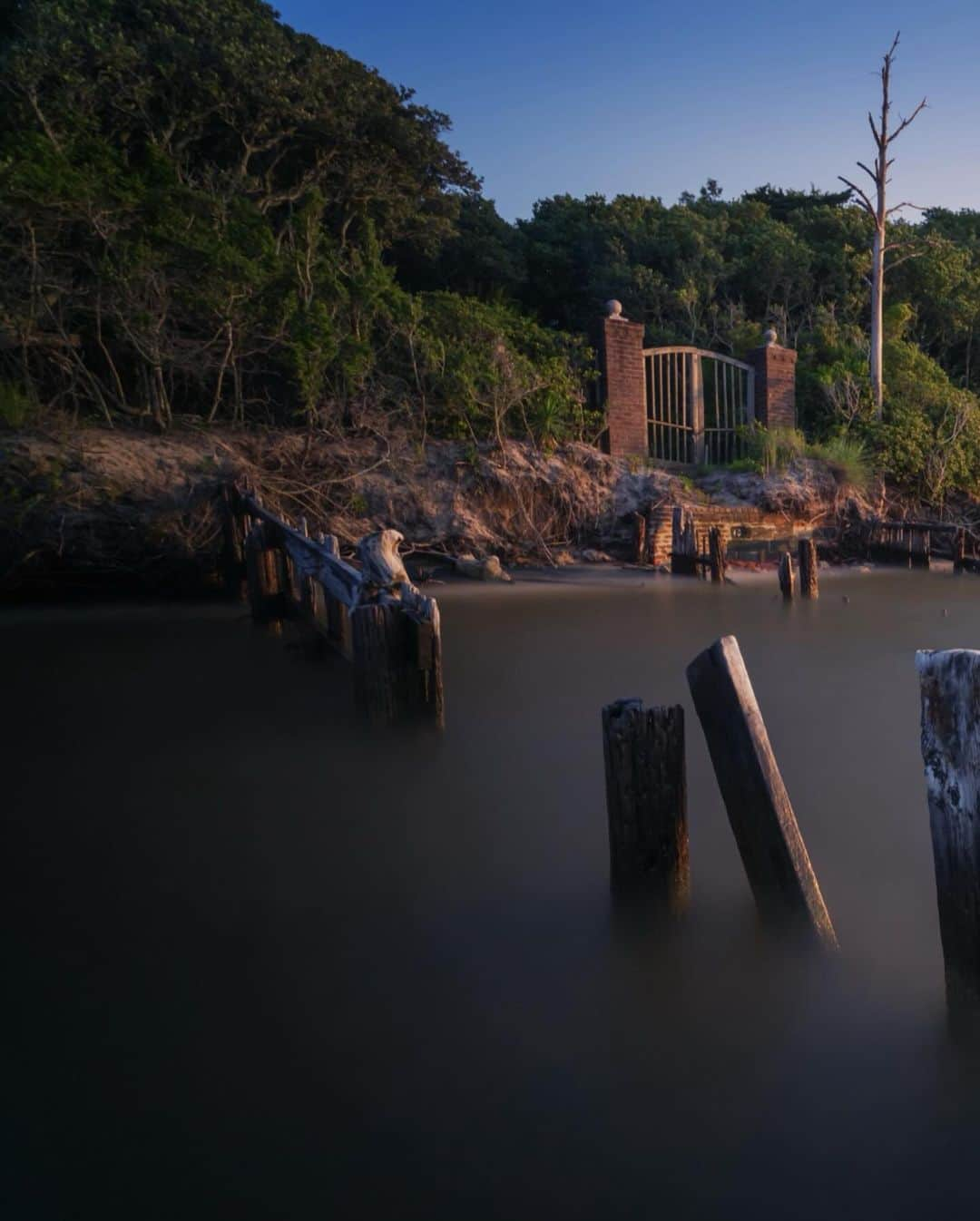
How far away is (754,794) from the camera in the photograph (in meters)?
2.74

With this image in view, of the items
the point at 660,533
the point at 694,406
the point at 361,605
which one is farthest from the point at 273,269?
the point at 361,605

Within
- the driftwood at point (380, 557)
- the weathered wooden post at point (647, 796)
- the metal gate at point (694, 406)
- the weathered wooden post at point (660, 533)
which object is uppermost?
the metal gate at point (694, 406)

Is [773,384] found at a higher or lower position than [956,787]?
higher

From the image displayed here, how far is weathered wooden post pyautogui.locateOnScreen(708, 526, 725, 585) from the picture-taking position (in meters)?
13.9

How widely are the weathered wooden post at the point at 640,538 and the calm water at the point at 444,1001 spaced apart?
1007cm

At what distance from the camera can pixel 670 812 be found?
2920 mm

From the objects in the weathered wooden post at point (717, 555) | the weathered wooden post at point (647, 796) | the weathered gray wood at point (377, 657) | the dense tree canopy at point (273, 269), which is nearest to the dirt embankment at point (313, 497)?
the dense tree canopy at point (273, 269)

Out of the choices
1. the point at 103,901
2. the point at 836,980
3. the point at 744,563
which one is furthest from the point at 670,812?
the point at 744,563

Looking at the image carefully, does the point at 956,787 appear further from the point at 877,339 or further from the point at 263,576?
the point at 877,339

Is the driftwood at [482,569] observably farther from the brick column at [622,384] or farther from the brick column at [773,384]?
the brick column at [773,384]

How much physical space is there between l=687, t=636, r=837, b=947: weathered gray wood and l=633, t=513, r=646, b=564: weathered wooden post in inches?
503

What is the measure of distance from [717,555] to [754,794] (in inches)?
464

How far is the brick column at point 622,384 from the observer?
16.0 m

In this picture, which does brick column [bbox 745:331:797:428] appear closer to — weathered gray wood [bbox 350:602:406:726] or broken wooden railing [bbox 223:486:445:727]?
broken wooden railing [bbox 223:486:445:727]
